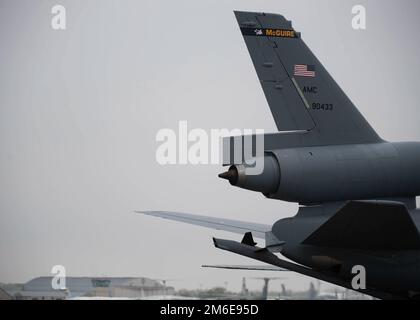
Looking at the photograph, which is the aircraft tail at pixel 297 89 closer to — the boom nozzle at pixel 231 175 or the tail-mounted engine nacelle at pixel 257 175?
the tail-mounted engine nacelle at pixel 257 175

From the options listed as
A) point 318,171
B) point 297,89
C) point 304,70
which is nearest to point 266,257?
point 318,171

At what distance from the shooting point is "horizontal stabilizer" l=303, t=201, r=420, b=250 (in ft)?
38.9

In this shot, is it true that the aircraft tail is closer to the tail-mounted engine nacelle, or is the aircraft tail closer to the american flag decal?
the american flag decal

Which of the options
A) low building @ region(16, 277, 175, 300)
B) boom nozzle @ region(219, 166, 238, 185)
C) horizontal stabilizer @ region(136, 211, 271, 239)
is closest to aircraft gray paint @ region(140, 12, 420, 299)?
boom nozzle @ region(219, 166, 238, 185)

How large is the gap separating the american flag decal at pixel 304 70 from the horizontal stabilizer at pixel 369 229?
3.68m

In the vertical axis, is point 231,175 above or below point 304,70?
below

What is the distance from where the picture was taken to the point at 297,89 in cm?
1491

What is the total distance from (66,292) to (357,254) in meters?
6.96

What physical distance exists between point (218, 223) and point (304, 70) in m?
4.58

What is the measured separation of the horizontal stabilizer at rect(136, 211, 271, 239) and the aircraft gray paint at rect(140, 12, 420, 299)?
2.00 m

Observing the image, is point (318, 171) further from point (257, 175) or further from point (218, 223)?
point (218, 223)

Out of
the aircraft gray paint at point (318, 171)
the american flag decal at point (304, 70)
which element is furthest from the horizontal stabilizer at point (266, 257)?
the american flag decal at point (304, 70)

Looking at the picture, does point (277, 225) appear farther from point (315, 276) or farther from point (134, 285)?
point (134, 285)

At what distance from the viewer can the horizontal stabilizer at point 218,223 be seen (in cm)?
1706
